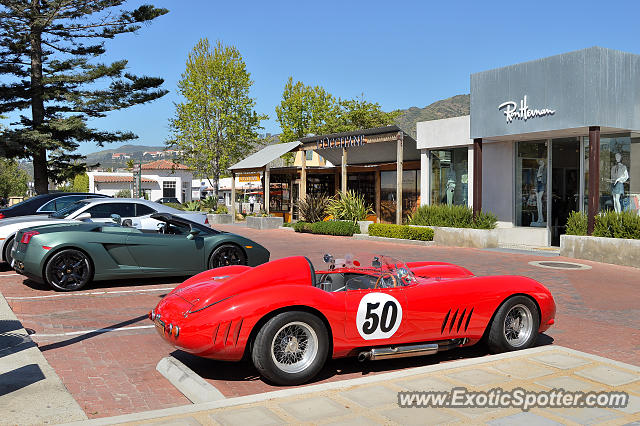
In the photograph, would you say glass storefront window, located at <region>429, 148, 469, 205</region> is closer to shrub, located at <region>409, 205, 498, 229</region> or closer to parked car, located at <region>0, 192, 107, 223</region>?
shrub, located at <region>409, 205, 498, 229</region>

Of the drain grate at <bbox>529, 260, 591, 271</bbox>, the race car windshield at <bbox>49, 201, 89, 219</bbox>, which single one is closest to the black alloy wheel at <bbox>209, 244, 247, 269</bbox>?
the race car windshield at <bbox>49, 201, 89, 219</bbox>

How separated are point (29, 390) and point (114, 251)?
209 inches

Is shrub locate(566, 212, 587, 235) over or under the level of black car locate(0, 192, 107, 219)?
under

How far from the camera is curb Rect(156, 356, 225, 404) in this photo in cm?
439

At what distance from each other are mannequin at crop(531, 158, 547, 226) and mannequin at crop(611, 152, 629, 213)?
2.18 m

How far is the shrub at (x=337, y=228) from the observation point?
2238cm

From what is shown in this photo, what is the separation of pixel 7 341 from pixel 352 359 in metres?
3.58

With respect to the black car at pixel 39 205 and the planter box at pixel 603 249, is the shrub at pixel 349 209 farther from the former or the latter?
the black car at pixel 39 205

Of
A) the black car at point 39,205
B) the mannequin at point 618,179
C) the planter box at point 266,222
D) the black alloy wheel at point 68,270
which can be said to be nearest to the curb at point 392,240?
the mannequin at point 618,179

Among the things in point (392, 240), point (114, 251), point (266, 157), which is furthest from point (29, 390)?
point (266, 157)

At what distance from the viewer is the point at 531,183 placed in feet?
61.8

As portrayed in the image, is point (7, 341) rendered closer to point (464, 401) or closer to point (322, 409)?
point (322, 409)

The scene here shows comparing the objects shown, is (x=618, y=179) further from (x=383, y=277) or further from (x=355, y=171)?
(x=355, y=171)

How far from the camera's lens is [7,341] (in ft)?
19.6
